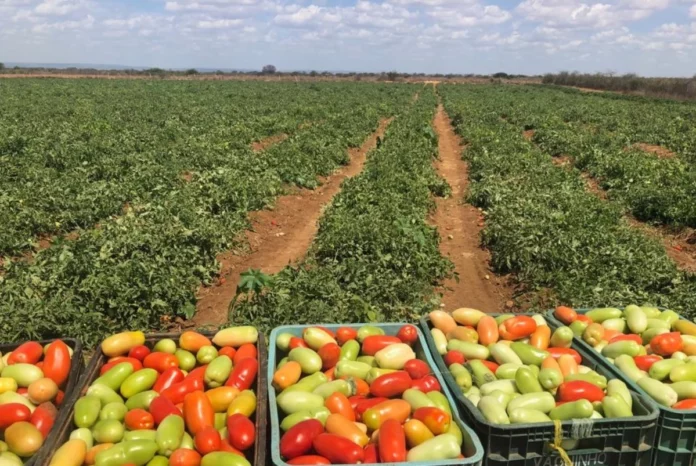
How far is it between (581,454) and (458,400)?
73 cm

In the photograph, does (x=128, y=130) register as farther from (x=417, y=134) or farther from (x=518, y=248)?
(x=518, y=248)

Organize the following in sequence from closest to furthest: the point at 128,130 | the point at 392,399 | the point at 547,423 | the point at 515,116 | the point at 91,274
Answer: the point at 547,423 < the point at 392,399 < the point at 91,274 < the point at 128,130 < the point at 515,116

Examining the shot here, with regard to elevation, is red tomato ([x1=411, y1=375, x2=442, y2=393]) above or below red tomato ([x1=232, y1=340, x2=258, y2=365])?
above

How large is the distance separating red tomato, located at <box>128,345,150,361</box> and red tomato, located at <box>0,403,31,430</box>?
77cm

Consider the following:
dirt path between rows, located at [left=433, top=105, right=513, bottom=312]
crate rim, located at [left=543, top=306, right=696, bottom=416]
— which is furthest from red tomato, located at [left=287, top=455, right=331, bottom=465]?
dirt path between rows, located at [left=433, top=105, right=513, bottom=312]

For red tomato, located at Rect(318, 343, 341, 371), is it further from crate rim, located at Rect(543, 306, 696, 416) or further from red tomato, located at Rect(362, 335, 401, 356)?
crate rim, located at Rect(543, 306, 696, 416)

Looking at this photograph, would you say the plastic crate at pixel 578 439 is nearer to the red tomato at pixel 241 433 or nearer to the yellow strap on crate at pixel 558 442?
the yellow strap on crate at pixel 558 442

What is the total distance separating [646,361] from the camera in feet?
12.1

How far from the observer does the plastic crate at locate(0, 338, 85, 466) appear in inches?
110

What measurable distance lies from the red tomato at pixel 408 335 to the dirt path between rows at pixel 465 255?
329 centimetres

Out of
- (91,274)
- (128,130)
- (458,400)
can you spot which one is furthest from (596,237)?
(128,130)

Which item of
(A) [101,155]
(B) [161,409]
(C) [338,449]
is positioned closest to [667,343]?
(C) [338,449]

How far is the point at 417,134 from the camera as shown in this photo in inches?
790

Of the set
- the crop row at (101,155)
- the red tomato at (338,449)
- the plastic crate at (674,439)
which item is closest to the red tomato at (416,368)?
the red tomato at (338,449)
